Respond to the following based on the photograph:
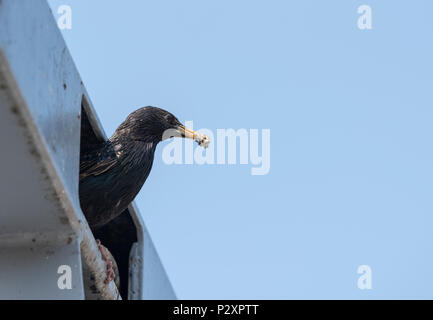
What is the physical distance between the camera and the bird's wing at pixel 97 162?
586cm

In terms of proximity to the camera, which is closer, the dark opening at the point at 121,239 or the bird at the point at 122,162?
the bird at the point at 122,162

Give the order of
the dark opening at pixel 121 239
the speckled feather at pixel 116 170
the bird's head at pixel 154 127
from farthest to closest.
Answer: the dark opening at pixel 121 239
the bird's head at pixel 154 127
the speckled feather at pixel 116 170

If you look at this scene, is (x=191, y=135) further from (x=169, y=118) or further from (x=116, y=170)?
(x=116, y=170)

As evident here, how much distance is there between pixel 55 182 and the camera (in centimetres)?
433

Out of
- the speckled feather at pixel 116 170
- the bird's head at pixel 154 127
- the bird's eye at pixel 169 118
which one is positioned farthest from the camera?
the bird's eye at pixel 169 118

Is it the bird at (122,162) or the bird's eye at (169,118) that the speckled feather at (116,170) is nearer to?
the bird at (122,162)

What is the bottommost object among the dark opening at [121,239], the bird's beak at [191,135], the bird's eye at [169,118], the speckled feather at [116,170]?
the dark opening at [121,239]

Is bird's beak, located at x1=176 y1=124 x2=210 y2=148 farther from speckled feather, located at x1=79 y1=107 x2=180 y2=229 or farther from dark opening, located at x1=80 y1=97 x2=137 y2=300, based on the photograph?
dark opening, located at x1=80 y1=97 x2=137 y2=300

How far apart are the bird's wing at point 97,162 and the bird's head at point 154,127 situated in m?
0.27

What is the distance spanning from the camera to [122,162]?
6.00 m

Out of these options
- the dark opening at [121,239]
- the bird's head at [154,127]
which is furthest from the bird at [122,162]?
the dark opening at [121,239]
